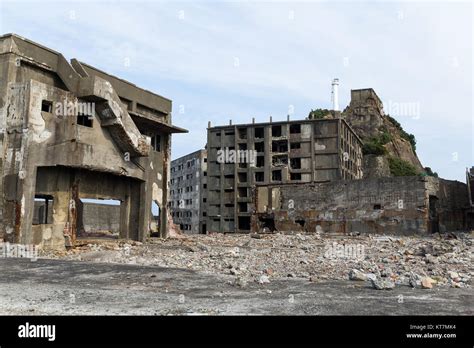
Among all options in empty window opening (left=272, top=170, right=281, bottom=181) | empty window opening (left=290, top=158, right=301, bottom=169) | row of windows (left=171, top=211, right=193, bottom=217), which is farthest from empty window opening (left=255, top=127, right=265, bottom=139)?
row of windows (left=171, top=211, right=193, bottom=217)

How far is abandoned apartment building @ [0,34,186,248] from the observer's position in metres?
16.0

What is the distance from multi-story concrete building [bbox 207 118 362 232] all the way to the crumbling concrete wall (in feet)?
62.2

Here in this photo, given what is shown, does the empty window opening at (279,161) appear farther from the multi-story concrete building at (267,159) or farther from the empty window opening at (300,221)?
the empty window opening at (300,221)

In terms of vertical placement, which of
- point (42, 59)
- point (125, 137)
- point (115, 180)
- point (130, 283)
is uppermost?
point (42, 59)

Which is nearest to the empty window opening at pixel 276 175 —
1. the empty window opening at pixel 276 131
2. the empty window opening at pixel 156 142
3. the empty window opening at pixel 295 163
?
the empty window opening at pixel 295 163

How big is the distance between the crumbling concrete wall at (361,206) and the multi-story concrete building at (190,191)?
31.1m

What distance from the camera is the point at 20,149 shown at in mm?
15961

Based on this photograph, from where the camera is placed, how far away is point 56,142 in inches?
656
